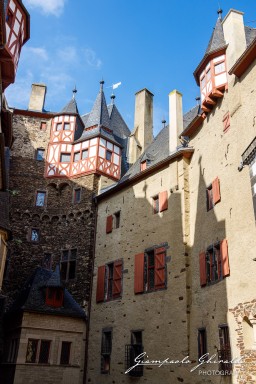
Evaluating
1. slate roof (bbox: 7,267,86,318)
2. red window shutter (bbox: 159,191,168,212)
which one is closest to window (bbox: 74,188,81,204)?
slate roof (bbox: 7,267,86,318)

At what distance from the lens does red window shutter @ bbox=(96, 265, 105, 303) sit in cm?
1941

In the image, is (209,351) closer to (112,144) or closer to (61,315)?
(61,315)

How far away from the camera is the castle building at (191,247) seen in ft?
42.0

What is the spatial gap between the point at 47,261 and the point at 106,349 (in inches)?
245

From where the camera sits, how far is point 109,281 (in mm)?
19625

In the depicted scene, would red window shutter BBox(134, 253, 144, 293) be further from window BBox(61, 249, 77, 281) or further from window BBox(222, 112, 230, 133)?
window BBox(222, 112, 230, 133)

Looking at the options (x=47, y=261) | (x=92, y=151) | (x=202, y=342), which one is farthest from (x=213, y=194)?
(x=47, y=261)

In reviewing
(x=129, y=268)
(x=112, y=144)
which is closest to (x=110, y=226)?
(x=129, y=268)

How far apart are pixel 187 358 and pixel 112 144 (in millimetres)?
14078

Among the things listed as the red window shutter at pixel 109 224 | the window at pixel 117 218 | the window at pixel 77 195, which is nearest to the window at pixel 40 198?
the window at pixel 77 195

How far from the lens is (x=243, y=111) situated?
14047 millimetres

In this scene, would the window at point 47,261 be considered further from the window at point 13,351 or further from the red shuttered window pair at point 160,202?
the red shuttered window pair at point 160,202

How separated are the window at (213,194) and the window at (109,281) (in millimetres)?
5684

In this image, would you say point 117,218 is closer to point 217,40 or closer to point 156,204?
point 156,204
